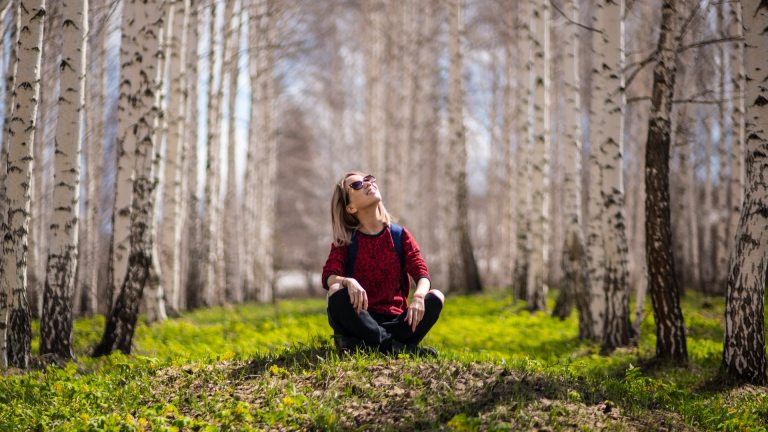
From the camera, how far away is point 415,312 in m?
5.36

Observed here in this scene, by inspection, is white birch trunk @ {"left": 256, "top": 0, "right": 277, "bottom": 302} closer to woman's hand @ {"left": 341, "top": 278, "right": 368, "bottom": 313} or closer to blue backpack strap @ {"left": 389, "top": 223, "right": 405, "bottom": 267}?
blue backpack strap @ {"left": 389, "top": 223, "right": 405, "bottom": 267}

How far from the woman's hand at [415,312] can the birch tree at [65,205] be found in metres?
3.76

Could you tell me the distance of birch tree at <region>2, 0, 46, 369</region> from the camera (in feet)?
22.4

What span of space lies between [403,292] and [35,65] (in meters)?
4.28

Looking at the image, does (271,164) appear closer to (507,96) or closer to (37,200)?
(507,96)

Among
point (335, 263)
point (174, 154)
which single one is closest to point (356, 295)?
point (335, 263)

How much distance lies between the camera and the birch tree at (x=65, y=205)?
7.07 metres

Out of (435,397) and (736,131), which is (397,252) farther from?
(736,131)

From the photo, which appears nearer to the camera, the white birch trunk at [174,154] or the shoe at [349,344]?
the shoe at [349,344]

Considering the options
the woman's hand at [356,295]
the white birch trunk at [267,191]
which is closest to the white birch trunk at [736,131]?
the woman's hand at [356,295]

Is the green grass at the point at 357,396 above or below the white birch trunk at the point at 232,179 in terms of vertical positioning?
below

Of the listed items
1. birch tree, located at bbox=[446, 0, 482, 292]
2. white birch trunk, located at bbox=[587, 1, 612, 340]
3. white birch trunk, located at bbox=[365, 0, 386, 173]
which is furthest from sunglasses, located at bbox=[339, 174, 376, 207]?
white birch trunk, located at bbox=[365, 0, 386, 173]

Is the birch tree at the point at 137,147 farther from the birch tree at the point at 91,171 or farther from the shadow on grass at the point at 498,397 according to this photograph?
the birch tree at the point at 91,171

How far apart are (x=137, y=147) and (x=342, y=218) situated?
3.40 m
